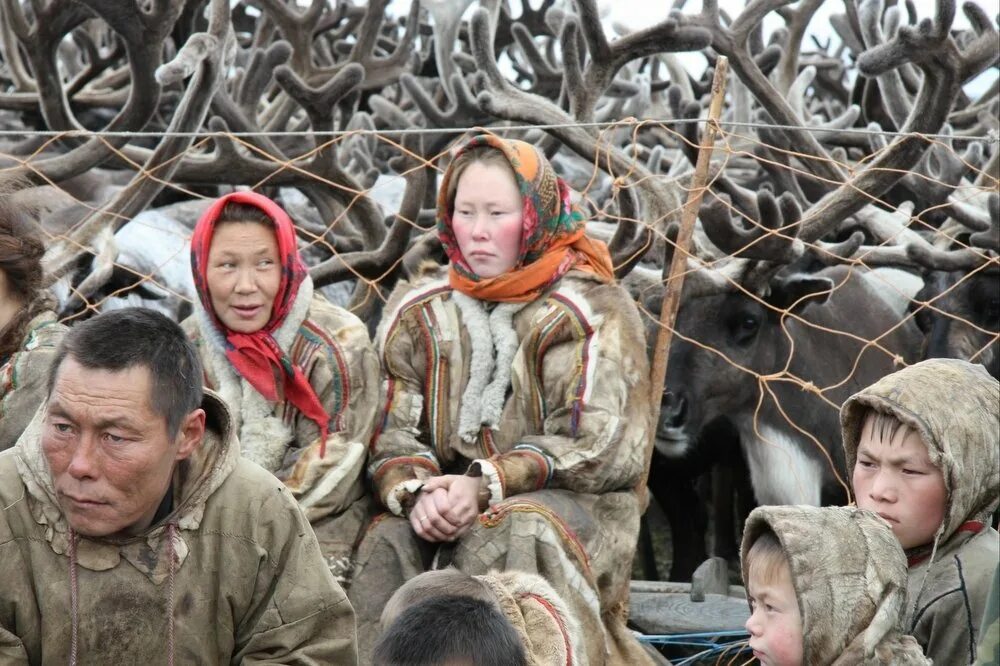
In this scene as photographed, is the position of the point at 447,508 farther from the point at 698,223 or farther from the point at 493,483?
the point at 698,223

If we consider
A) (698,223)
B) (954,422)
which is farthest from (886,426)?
(698,223)

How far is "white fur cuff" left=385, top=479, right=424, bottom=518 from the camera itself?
3.46 m

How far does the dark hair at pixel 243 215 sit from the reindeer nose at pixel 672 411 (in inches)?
82.6

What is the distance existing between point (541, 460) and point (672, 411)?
179 centimetres

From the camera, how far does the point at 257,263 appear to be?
3488mm

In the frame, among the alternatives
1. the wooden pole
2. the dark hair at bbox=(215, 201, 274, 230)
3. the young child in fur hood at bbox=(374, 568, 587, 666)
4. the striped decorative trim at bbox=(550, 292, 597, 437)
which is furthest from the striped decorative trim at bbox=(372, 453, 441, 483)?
the young child in fur hood at bbox=(374, 568, 587, 666)

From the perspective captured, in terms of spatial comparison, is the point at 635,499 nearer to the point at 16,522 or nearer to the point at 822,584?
the point at 822,584

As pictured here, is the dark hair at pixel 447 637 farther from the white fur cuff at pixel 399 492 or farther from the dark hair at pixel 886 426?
the white fur cuff at pixel 399 492

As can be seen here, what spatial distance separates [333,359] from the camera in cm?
356

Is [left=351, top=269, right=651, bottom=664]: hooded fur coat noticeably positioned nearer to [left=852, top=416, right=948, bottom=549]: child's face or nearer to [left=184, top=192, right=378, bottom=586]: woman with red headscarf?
[left=184, top=192, right=378, bottom=586]: woman with red headscarf

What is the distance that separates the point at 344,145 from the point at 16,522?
6.34 m

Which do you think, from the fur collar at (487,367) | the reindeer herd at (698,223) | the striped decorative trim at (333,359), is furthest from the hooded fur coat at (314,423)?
the reindeer herd at (698,223)

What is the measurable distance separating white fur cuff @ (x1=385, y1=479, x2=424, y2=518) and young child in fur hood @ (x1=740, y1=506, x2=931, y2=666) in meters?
1.20

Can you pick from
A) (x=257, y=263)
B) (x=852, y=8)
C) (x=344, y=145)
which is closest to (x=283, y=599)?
(x=257, y=263)
